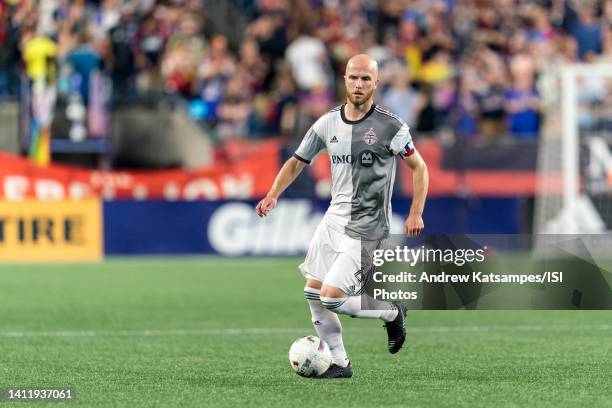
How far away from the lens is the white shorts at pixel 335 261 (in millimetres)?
8586

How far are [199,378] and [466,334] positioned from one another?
12.1ft

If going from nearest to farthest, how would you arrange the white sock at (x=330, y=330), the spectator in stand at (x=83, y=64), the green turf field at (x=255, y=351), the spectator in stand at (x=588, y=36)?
the green turf field at (x=255, y=351) < the white sock at (x=330, y=330) < the spectator in stand at (x=83, y=64) < the spectator in stand at (x=588, y=36)

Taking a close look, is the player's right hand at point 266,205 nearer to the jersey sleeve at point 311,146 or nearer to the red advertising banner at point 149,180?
the jersey sleeve at point 311,146

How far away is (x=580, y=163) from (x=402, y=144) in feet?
40.4

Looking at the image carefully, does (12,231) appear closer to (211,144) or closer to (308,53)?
(211,144)

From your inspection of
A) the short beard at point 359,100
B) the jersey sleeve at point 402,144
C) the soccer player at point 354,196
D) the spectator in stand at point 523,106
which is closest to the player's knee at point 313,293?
the soccer player at point 354,196

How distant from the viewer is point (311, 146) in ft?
29.0

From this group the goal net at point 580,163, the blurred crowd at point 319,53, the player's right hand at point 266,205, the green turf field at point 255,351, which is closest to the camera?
the green turf field at point 255,351

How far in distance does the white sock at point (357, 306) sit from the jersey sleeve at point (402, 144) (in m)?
0.91

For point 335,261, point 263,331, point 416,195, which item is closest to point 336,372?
point 335,261

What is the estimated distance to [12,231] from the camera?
2069 centimetres

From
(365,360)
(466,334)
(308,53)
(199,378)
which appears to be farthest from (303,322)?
(308,53)

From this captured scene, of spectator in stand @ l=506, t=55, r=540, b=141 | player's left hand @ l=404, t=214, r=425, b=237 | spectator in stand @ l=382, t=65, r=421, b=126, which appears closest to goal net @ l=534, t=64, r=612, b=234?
spectator in stand @ l=506, t=55, r=540, b=141

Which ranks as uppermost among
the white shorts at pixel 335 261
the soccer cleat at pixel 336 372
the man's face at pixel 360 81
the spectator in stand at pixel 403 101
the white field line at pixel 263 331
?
the man's face at pixel 360 81
